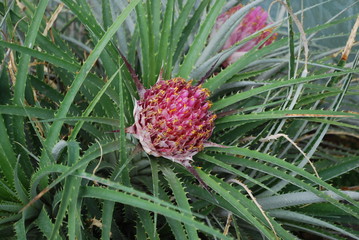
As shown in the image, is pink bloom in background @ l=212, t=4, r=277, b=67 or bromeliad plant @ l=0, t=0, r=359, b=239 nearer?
bromeliad plant @ l=0, t=0, r=359, b=239

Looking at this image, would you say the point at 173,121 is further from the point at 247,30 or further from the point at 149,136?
the point at 247,30

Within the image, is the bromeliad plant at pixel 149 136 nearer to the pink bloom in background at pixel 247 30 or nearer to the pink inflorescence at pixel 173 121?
the pink inflorescence at pixel 173 121

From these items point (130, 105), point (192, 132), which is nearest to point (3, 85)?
point (130, 105)

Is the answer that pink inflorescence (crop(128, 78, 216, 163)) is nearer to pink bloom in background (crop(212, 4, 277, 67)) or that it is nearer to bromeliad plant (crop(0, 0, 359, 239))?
bromeliad plant (crop(0, 0, 359, 239))

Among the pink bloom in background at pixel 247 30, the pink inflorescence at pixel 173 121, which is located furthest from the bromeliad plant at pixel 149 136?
the pink bloom in background at pixel 247 30

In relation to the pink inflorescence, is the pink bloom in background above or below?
above

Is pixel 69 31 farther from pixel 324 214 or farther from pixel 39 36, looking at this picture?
pixel 324 214

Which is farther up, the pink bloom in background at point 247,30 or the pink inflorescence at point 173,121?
the pink bloom in background at point 247,30

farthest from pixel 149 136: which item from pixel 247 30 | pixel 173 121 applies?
pixel 247 30

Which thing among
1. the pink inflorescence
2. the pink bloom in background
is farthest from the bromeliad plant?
the pink bloom in background
